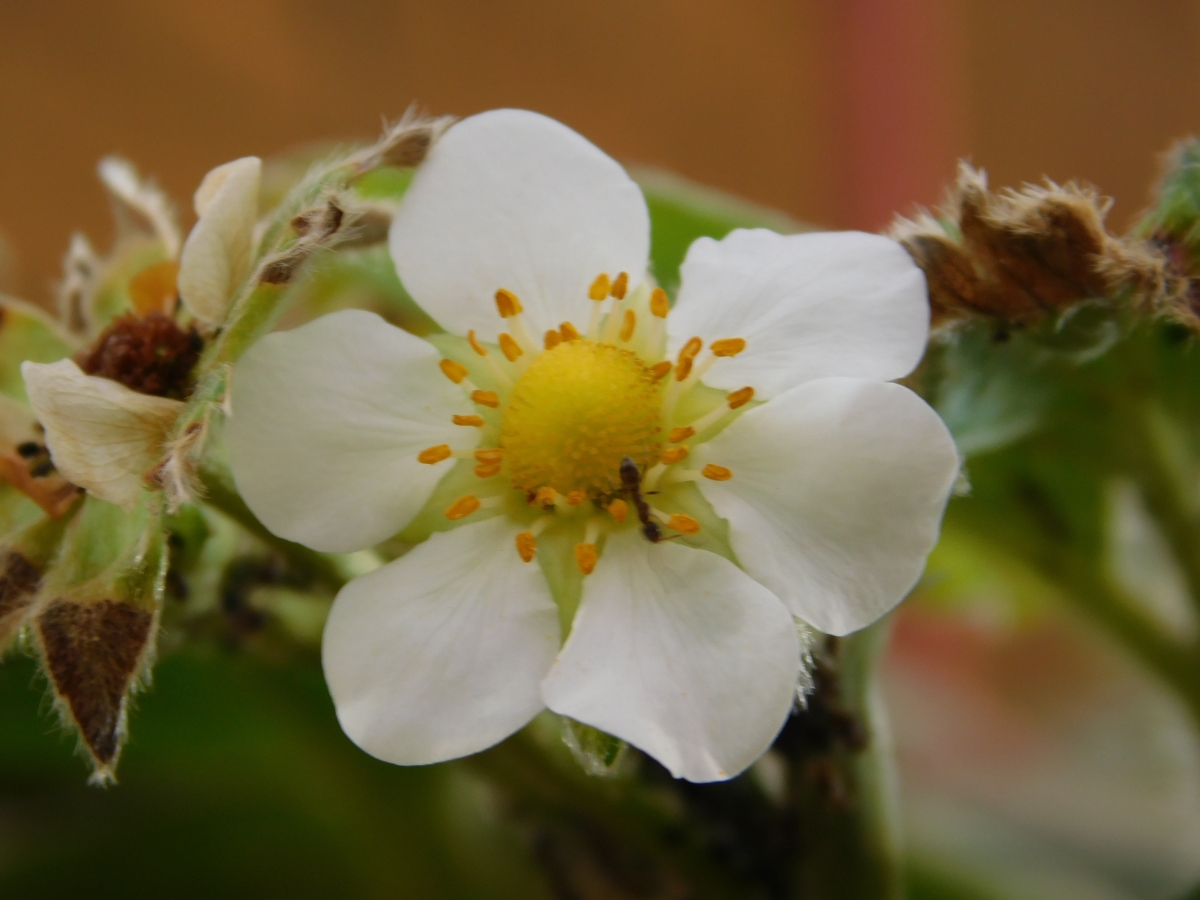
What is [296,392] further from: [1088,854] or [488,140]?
[1088,854]

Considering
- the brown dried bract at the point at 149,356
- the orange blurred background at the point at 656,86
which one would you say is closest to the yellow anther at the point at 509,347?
the brown dried bract at the point at 149,356

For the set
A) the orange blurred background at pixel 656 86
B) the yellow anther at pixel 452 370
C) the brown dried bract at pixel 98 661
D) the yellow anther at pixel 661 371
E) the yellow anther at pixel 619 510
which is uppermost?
the yellow anther at pixel 661 371

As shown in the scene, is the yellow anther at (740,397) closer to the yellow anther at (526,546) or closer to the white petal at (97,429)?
the yellow anther at (526,546)

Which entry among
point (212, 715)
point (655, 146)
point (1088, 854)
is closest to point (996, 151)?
point (655, 146)

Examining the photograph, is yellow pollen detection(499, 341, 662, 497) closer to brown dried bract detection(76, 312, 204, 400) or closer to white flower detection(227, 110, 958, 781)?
white flower detection(227, 110, 958, 781)

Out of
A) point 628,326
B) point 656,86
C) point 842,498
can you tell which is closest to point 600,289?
point 628,326

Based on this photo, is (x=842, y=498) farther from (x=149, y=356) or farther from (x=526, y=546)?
(x=149, y=356)

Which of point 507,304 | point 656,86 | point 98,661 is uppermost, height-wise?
point 507,304
